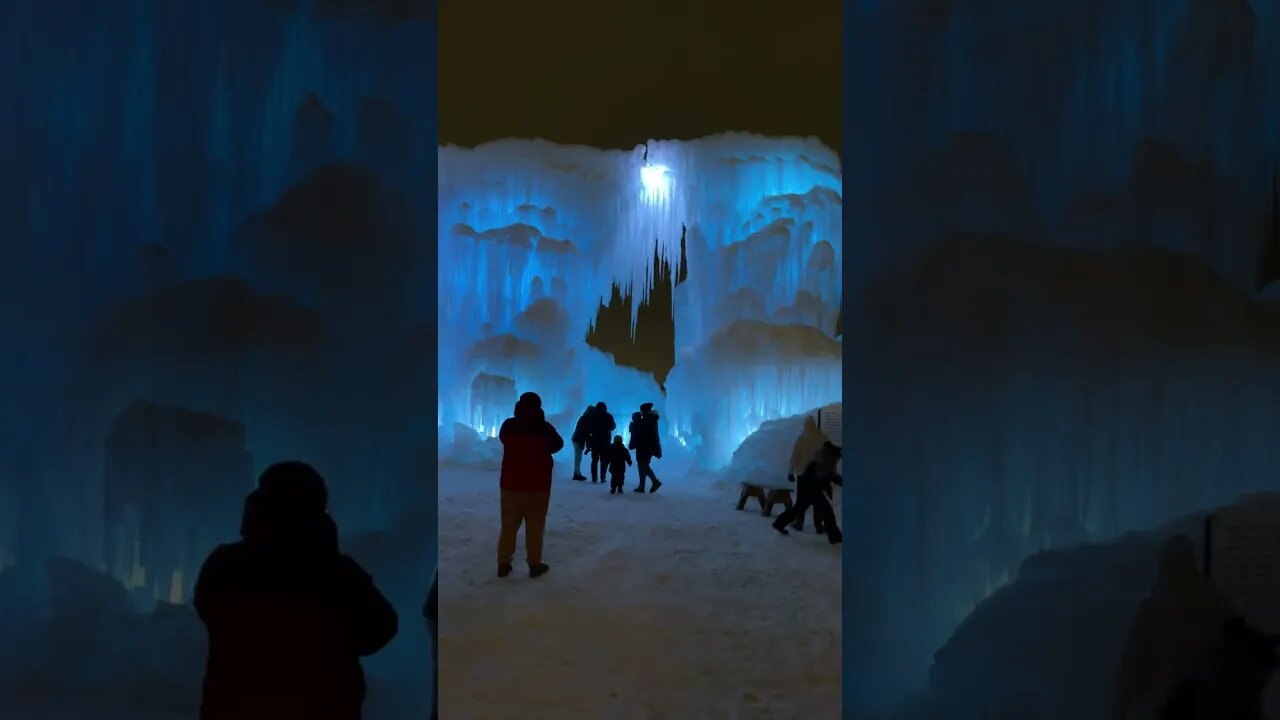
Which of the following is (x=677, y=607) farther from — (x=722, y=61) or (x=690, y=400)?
(x=722, y=61)

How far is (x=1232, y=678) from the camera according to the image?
1.86m

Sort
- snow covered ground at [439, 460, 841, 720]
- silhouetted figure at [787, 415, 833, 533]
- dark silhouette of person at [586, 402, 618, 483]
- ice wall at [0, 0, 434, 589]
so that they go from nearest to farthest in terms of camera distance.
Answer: ice wall at [0, 0, 434, 589] → snow covered ground at [439, 460, 841, 720] → silhouetted figure at [787, 415, 833, 533] → dark silhouette of person at [586, 402, 618, 483]

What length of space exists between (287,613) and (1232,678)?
2.77 m

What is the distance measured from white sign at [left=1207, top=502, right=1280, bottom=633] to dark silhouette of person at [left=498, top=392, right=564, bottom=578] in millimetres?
3638

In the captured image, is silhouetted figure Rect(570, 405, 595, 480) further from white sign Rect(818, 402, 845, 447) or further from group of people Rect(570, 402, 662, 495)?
white sign Rect(818, 402, 845, 447)

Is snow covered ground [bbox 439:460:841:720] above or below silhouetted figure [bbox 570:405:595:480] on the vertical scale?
below

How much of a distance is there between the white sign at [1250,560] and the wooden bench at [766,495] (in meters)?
5.29

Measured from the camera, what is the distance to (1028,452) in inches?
78.3

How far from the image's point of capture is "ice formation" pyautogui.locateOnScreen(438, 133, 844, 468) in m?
10.7

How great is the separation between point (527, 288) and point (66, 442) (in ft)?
36.1

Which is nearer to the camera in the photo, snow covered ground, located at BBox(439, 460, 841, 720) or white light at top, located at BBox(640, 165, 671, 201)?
snow covered ground, located at BBox(439, 460, 841, 720)

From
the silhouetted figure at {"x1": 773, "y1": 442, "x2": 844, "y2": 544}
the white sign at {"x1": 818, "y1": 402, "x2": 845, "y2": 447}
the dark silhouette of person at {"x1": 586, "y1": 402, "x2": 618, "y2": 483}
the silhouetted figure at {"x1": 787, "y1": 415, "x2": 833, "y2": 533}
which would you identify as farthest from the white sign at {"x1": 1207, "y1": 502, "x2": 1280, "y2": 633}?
the dark silhouette of person at {"x1": 586, "y1": 402, "x2": 618, "y2": 483}

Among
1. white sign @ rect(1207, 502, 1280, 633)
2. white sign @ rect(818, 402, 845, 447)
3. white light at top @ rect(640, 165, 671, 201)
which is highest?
white light at top @ rect(640, 165, 671, 201)

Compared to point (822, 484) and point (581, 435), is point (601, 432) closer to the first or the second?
point (581, 435)
